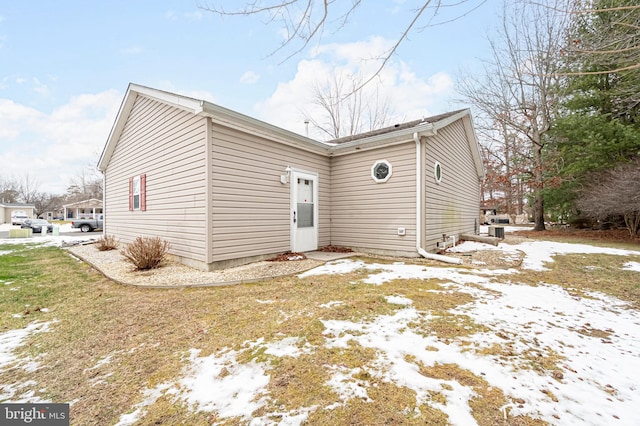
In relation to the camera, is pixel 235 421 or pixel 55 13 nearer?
pixel 235 421

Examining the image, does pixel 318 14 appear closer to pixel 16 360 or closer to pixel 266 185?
pixel 266 185

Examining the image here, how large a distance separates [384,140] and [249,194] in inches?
148

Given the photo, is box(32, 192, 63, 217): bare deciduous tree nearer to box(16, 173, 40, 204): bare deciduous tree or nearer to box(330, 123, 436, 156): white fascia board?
box(16, 173, 40, 204): bare deciduous tree

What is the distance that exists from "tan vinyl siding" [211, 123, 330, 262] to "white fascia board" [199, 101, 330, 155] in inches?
5.1

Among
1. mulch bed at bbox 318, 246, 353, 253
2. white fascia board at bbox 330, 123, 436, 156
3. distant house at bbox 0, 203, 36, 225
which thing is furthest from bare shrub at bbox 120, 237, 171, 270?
distant house at bbox 0, 203, 36, 225

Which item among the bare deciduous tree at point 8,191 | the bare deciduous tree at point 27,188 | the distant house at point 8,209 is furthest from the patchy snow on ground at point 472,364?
the bare deciduous tree at point 27,188

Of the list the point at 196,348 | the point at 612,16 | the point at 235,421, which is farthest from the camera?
the point at 612,16

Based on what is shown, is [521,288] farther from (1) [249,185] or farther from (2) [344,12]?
(1) [249,185]

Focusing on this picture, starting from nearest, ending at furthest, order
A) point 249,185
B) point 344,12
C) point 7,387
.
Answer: point 7,387 < point 344,12 < point 249,185

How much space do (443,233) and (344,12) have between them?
676 centimetres

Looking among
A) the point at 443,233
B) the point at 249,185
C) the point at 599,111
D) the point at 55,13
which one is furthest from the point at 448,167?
the point at 55,13

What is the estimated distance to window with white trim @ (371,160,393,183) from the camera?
7.06 meters

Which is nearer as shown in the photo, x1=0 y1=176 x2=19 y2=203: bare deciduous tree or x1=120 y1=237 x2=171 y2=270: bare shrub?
x1=120 y1=237 x2=171 y2=270: bare shrub

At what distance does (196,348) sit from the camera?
2.41 meters
